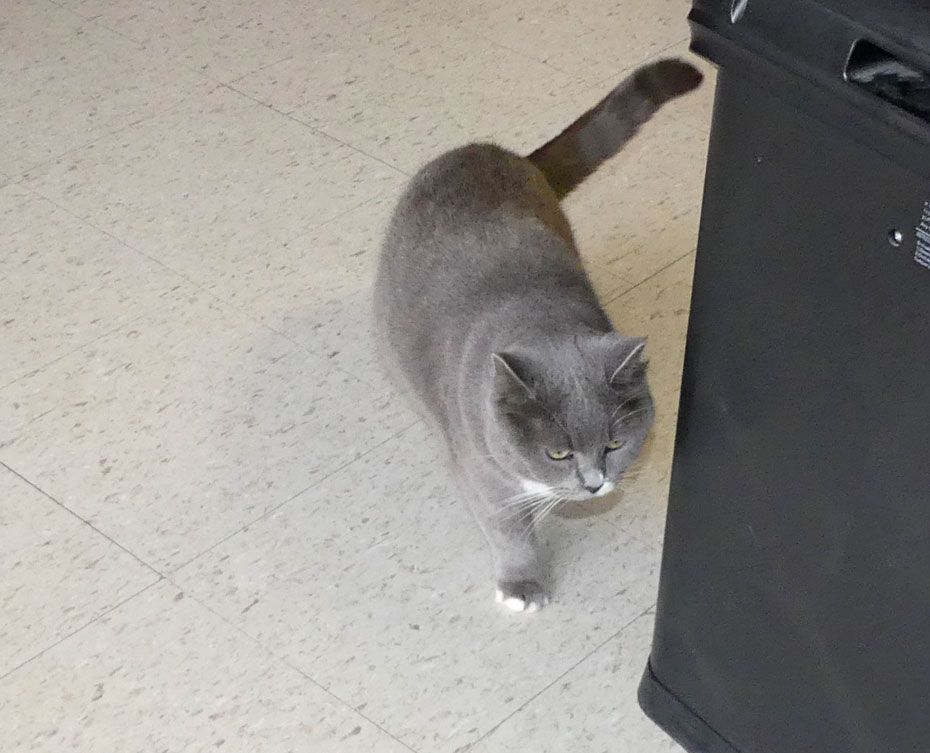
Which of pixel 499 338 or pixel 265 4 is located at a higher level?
pixel 499 338

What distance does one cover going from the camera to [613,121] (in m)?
2.04

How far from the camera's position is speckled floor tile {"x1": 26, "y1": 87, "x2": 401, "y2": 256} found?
2475 mm

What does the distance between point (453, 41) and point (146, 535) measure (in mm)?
1608

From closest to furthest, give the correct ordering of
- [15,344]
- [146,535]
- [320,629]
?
1. [320,629]
2. [146,535]
3. [15,344]

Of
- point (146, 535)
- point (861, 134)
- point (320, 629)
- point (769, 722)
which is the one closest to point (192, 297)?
point (146, 535)

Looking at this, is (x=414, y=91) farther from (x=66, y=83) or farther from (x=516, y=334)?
(x=516, y=334)

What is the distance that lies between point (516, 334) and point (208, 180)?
1.21 metres

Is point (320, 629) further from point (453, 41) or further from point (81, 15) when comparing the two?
point (81, 15)

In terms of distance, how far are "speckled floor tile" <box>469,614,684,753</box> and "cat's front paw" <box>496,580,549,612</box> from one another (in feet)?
0.35

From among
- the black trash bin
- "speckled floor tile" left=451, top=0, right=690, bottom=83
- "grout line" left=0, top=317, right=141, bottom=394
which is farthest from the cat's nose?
"speckled floor tile" left=451, top=0, right=690, bottom=83

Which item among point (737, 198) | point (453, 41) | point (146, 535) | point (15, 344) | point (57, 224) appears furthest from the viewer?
point (453, 41)

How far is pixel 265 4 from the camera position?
3209mm

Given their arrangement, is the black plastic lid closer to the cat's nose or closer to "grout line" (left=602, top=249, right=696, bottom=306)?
the cat's nose

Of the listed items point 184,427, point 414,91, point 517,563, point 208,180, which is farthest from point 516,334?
point 414,91
